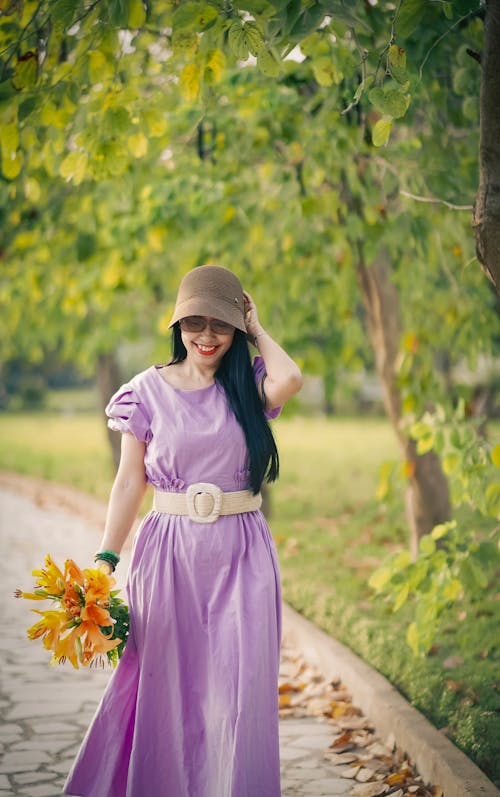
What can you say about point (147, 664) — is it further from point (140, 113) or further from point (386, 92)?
point (140, 113)

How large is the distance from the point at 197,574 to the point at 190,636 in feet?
0.75

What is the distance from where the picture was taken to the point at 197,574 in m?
3.50

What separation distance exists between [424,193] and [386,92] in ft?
7.42

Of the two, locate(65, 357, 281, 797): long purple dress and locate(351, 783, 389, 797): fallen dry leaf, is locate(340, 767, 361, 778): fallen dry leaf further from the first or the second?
locate(65, 357, 281, 797): long purple dress

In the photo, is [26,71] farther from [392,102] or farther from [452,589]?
A: [452,589]

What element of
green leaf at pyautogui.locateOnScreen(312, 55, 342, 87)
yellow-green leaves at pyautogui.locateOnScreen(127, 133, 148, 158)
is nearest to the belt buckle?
green leaf at pyautogui.locateOnScreen(312, 55, 342, 87)

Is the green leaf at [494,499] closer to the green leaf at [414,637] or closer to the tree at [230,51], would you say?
the green leaf at [414,637]

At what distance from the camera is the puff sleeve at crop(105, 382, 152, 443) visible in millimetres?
3582

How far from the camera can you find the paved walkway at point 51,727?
425 centimetres

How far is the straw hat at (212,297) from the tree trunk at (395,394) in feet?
11.4

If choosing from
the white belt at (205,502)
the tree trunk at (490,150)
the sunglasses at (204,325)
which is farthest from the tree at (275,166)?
the white belt at (205,502)

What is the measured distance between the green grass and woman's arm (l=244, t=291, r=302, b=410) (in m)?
1.84

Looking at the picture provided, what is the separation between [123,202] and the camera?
8.00 metres

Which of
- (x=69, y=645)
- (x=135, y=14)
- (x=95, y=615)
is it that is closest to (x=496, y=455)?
(x=95, y=615)
